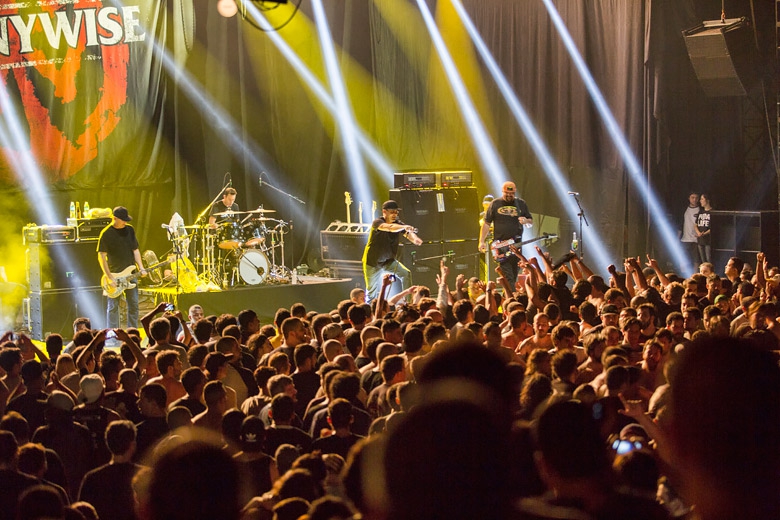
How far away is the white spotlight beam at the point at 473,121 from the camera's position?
16.8m

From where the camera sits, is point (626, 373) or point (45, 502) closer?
point (45, 502)

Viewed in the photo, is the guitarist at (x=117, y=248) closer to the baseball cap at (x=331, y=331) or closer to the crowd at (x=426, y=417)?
the crowd at (x=426, y=417)

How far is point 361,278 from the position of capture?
15281mm

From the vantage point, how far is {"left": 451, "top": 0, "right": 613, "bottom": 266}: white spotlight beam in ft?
54.2

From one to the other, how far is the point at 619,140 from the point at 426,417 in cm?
1470

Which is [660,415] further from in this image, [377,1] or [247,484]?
[377,1]

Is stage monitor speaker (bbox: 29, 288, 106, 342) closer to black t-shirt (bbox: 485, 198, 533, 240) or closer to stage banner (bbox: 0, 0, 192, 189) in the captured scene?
stage banner (bbox: 0, 0, 192, 189)

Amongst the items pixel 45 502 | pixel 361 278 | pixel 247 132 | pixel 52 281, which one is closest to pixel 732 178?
pixel 361 278

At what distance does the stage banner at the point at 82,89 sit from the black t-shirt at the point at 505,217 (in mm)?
6334

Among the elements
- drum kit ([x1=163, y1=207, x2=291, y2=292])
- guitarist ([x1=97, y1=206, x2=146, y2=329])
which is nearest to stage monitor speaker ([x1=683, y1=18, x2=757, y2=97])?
drum kit ([x1=163, y1=207, x2=291, y2=292])

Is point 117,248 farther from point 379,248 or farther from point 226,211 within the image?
point 379,248

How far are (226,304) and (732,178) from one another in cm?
876

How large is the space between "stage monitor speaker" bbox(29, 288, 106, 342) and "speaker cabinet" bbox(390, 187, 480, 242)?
470 cm

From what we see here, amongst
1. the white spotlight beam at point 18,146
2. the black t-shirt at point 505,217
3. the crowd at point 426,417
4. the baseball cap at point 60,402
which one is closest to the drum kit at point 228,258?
the black t-shirt at point 505,217
